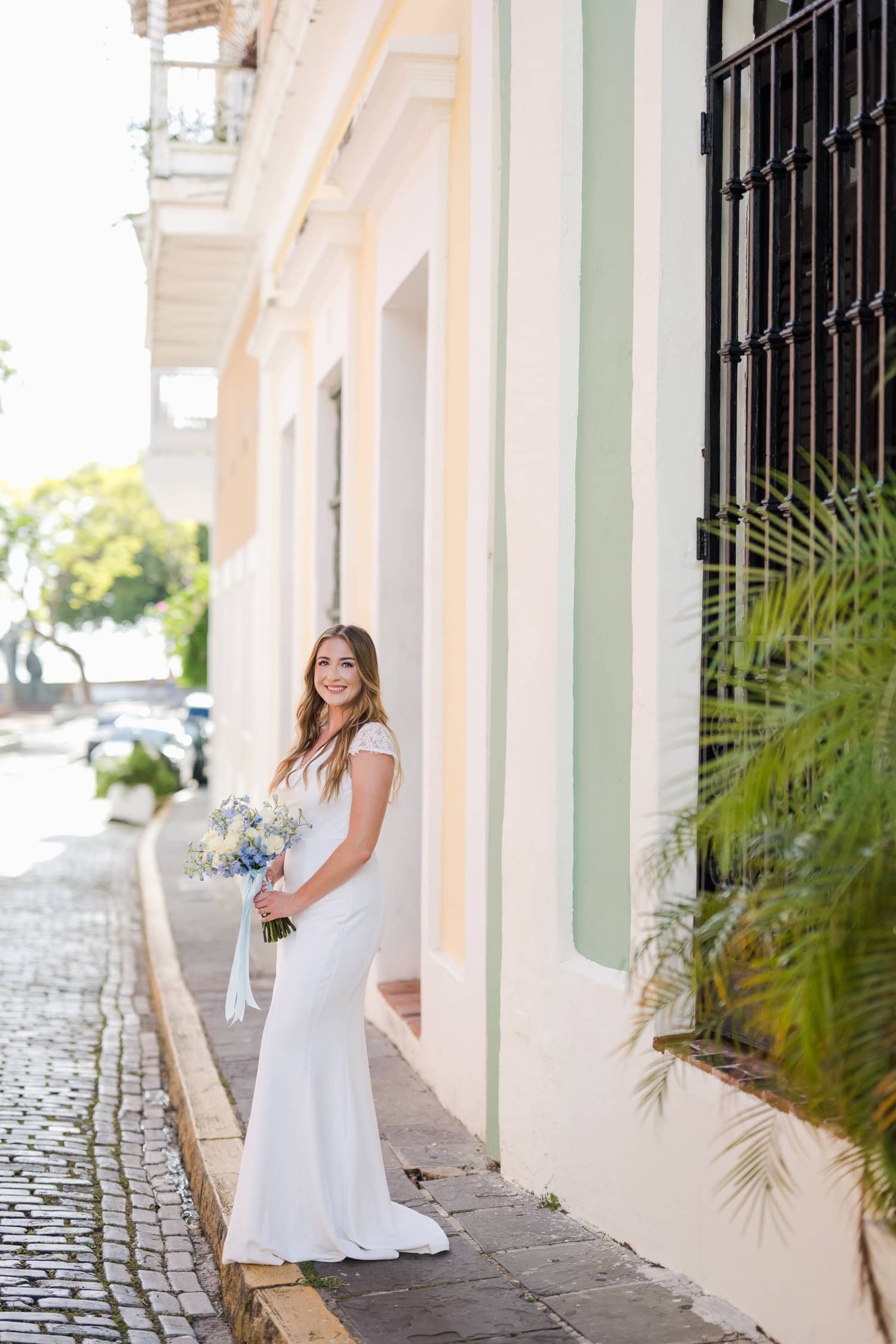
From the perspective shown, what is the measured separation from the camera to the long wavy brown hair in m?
4.38

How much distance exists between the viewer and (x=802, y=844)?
237 cm

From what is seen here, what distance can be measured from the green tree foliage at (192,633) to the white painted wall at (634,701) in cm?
2865

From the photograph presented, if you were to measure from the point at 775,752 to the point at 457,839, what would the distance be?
3.87 metres

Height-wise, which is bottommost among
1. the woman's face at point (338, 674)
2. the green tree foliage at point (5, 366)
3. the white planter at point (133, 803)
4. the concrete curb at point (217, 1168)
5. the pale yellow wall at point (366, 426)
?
the white planter at point (133, 803)

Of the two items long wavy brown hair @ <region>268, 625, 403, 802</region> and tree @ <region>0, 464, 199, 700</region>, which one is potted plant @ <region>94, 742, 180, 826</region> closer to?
long wavy brown hair @ <region>268, 625, 403, 802</region>

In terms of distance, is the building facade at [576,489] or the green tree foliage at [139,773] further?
the green tree foliage at [139,773]

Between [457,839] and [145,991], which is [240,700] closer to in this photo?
[145,991]

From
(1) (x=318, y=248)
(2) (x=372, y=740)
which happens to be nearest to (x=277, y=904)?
(2) (x=372, y=740)

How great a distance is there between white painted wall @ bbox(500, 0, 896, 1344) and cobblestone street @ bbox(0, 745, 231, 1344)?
124cm

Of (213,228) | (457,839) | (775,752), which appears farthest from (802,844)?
(213,228)

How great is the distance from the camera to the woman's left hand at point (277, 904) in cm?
431

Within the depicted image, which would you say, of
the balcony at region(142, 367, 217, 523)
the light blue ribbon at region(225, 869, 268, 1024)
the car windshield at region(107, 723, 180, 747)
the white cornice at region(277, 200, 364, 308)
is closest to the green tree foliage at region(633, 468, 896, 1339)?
the light blue ribbon at region(225, 869, 268, 1024)

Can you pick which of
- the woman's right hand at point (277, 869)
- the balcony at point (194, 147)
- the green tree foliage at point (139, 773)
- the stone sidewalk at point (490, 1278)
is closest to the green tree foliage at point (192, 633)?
the green tree foliage at point (139, 773)

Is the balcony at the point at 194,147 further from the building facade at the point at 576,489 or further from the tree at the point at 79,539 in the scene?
the tree at the point at 79,539
